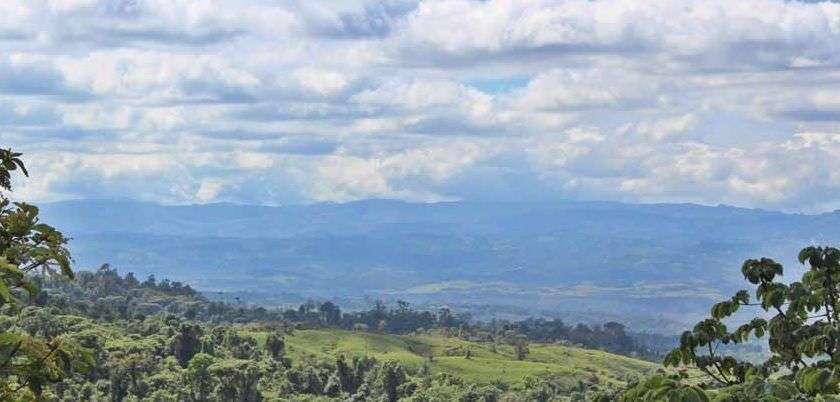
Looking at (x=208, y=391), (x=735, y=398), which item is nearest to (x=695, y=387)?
(x=735, y=398)

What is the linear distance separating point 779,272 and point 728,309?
128 cm

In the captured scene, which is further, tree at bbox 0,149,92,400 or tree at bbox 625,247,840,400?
tree at bbox 625,247,840,400

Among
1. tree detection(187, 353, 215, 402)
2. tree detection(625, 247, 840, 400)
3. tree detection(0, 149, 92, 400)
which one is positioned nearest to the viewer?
tree detection(0, 149, 92, 400)

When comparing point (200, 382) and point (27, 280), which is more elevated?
point (27, 280)

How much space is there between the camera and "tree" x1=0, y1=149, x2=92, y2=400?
16.9 metres

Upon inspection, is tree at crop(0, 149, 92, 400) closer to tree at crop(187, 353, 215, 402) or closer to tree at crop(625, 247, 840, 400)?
tree at crop(625, 247, 840, 400)

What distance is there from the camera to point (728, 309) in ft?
70.9

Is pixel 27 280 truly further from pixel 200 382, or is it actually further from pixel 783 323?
pixel 200 382

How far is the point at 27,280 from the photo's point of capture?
765 inches

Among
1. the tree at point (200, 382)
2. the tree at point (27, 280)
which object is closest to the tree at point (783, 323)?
the tree at point (27, 280)

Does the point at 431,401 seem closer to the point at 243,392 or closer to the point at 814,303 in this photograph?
the point at 243,392

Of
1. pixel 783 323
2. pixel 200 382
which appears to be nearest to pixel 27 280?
pixel 783 323

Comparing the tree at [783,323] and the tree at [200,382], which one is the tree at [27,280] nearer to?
the tree at [783,323]

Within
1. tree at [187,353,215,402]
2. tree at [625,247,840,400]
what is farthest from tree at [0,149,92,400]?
tree at [187,353,215,402]
